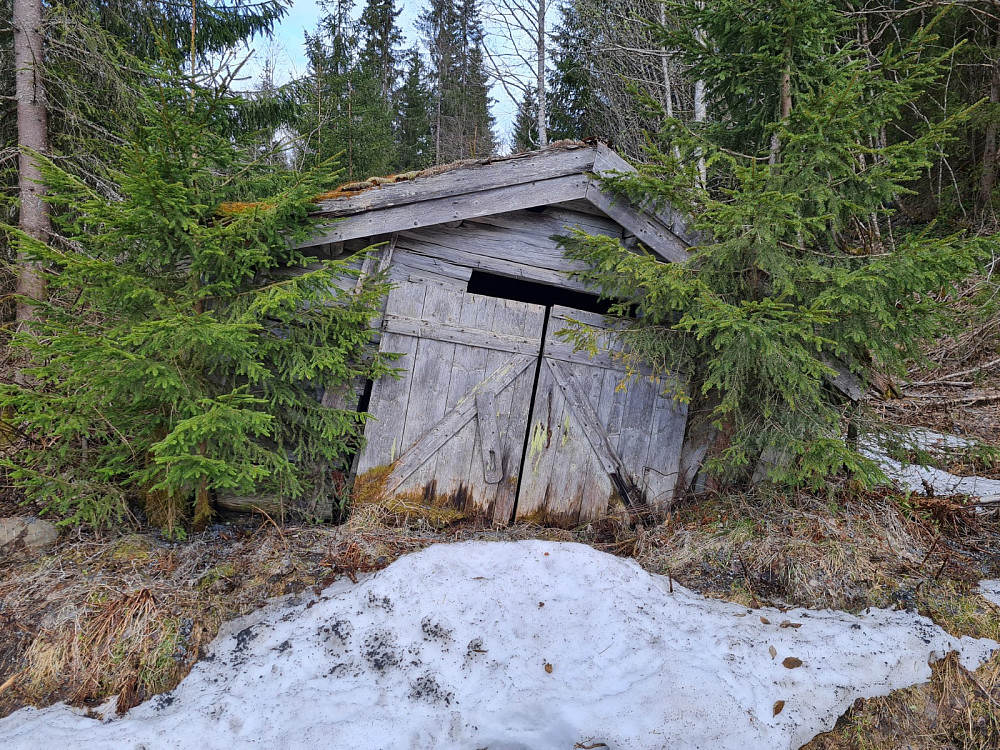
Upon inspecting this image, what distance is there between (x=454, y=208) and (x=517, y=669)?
3.24m

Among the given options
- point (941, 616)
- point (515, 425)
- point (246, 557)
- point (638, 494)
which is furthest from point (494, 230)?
point (941, 616)

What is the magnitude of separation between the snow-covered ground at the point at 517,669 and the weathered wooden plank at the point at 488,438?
99 centimetres

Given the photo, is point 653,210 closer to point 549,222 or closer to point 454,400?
point 549,222

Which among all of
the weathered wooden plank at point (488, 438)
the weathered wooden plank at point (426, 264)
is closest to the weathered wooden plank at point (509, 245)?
the weathered wooden plank at point (426, 264)

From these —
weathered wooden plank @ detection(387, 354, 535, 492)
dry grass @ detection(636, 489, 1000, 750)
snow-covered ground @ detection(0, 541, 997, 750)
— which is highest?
weathered wooden plank @ detection(387, 354, 535, 492)

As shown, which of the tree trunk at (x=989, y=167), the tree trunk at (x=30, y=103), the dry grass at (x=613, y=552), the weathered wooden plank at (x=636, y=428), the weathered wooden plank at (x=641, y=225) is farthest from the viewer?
the tree trunk at (x=989, y=167)

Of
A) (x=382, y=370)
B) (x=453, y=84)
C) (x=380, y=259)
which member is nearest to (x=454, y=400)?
(x=382, y=370)

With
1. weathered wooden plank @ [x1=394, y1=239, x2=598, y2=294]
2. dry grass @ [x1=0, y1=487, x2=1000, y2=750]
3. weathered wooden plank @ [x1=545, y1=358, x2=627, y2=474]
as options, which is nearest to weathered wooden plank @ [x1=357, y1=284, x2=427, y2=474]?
weathered wooden plank @ [x1=394, y1=239, x2=598, y2=294]

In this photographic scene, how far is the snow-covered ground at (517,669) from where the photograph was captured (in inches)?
95.8

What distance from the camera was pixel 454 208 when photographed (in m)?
4.04

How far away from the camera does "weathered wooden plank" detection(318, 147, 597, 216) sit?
3836 mm

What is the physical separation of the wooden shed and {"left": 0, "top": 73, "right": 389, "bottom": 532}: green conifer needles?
0.39 meters

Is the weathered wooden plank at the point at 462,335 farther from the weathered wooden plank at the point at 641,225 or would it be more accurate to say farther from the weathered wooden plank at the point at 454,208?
the weathered wooden plank at the point at 641,225

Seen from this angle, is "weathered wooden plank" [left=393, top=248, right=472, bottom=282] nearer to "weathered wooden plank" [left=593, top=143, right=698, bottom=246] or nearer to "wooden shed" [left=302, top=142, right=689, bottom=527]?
"wooden shed" [left=302, top=142, right=689, bottom=527]
